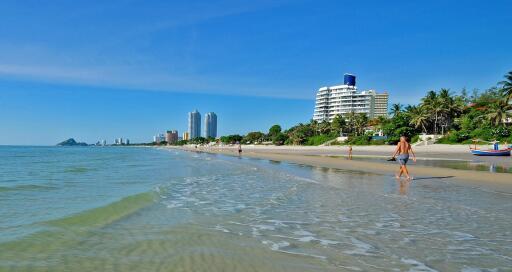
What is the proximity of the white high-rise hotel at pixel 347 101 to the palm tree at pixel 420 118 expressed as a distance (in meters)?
81.8

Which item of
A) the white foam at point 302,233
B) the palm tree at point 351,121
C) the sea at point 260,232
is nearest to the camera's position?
the sea at point 260,232

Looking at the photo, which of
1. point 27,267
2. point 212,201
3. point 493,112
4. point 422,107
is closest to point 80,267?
point 27,267

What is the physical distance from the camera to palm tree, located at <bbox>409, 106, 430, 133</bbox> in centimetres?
7100

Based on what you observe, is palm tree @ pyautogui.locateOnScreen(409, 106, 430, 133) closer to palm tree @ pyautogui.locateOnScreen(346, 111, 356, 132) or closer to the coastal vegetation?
the coastal vegetation

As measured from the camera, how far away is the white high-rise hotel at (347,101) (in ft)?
533

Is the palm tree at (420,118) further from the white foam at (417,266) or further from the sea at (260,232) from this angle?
the white foam at (417,266)

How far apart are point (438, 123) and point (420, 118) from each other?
521 cm

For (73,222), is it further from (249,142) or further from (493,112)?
(249,142)

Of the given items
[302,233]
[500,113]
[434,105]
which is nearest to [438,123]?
[434,105]

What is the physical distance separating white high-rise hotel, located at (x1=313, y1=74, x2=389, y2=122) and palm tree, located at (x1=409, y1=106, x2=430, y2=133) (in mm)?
81839

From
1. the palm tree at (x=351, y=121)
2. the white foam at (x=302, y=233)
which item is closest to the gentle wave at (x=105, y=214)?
the white foam at (x=302, y=233)

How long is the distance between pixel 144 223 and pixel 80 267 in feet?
8.74

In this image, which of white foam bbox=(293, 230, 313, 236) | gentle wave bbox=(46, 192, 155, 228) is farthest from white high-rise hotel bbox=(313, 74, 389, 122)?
white foam bbox=(293, 230, 313, 236)

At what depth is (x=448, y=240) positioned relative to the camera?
5566 millimetres
